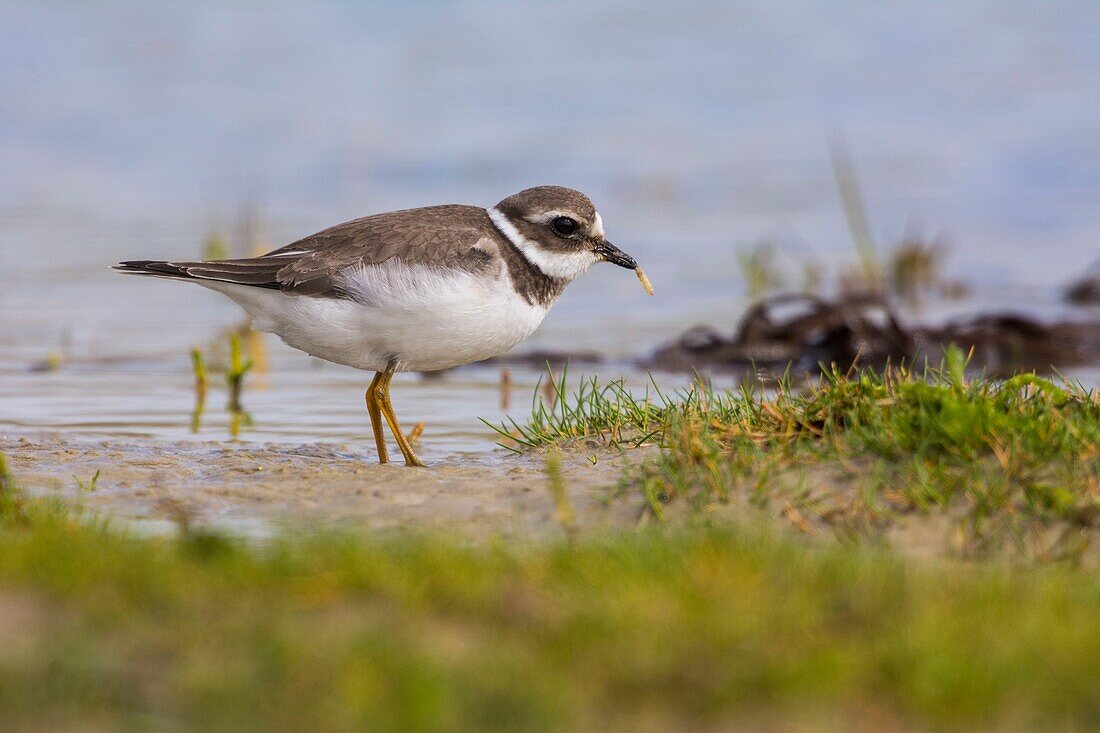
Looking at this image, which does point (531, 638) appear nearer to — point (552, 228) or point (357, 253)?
point (357, 253)

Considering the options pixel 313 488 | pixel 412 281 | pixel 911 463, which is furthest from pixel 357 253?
pixel 911 463

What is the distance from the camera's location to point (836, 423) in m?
6.13

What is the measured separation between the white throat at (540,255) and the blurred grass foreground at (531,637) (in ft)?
11.0

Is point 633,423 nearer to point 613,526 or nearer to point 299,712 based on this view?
point 613,526

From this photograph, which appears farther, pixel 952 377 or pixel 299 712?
pixel 952 377

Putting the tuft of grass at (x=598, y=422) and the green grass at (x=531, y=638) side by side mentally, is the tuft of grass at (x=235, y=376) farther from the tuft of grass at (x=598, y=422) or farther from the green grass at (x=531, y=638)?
the green grass at (x=531, y=638)

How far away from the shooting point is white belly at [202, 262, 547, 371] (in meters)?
7.42

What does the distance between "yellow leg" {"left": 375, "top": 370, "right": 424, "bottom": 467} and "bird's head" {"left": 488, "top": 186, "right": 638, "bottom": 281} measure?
42.1 inches

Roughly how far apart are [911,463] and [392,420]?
10.6 ft

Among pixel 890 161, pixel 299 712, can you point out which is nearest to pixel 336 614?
pixel 299 712

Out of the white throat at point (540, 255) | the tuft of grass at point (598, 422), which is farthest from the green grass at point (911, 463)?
the white throat at point (540, 255)

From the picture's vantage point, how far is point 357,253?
25.2ft

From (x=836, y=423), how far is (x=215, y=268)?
370 centimetres

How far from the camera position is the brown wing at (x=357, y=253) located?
299 inches
